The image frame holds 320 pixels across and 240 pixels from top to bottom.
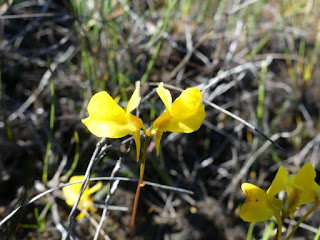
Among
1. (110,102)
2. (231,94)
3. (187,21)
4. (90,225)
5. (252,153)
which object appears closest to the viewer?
(110,102)

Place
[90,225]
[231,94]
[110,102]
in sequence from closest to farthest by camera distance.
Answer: [110,102]
[90,225]
[231,94]

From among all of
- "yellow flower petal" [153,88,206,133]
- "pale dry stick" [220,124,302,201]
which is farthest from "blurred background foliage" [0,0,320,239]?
"yellow flower petal" [153,88,206,133]

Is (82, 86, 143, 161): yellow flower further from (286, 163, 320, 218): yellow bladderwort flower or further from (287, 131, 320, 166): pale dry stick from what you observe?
(287, 131, 320, 166): pale dry stick

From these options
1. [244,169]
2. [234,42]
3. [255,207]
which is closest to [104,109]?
[255,207]

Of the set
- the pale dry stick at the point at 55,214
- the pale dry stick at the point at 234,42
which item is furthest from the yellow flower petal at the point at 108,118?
the pale dry stick at the point at 234,42

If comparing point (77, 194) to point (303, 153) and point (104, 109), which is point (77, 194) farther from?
point (303, 153)

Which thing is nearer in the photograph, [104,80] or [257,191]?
[257,191]

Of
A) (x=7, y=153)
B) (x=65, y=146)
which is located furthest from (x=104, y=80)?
(x=7, y=153)

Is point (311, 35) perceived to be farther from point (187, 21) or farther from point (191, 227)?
point (191, 227)
